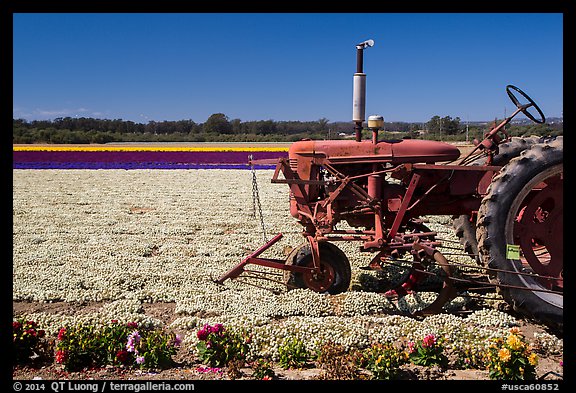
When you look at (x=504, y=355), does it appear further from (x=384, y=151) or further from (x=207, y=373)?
(x=384, y=151)

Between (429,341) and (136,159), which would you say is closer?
(429,341)

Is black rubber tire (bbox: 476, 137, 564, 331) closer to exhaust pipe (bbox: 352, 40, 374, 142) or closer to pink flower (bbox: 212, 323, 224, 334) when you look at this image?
exhaust pipe (bbox: 352, 40, 374, 142)

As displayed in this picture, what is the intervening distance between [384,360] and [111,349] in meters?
2.13

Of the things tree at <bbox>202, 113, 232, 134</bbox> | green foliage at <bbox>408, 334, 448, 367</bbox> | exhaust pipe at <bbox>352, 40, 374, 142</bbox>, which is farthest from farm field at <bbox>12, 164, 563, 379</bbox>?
tree at <bbox>202, 113, 232, 134</bbox>

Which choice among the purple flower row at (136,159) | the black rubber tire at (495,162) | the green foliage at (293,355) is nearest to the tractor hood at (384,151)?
the black rubber tire at (495,162)

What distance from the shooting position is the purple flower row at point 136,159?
22875 millimetres

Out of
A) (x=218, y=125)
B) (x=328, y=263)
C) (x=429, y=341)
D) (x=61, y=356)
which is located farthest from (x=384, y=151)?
(x=218, y=125)

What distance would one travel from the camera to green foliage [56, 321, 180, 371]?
396 centimetres

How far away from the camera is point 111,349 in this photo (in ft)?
13.2

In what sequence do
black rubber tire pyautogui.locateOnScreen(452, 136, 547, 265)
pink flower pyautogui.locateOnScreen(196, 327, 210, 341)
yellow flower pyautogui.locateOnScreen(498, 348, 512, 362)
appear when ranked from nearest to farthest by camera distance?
yellow flower pyautogui.locateOnScreen(498, 348, 512, 362)
pink flower pyautogui.locateOnScreen(196, 327, 210, 341)
black rubber tire pyautogui.locateOnScreen(452, 136, 547, 265)

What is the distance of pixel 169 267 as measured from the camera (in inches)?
263

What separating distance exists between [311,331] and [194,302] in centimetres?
156

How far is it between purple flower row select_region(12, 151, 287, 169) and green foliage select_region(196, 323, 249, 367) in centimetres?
1869
